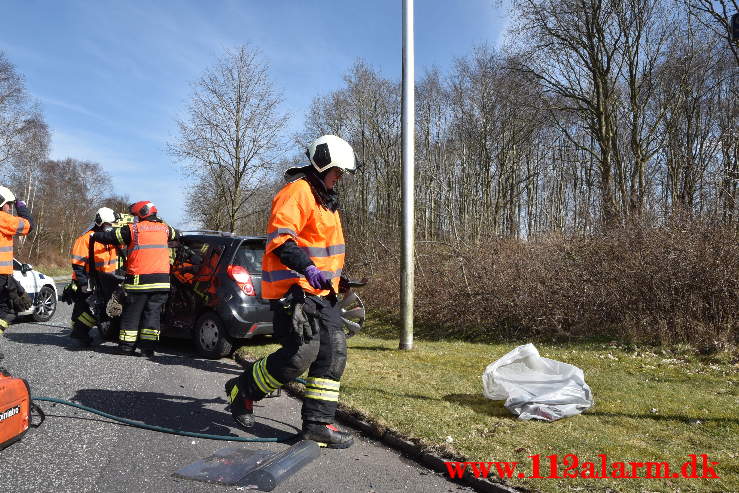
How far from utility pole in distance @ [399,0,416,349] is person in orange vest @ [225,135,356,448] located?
3790mm

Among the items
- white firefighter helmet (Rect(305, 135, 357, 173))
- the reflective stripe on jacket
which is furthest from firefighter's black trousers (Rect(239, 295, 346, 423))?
the reflective stripe on jacket

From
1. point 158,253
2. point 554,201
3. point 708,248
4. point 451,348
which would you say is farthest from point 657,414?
point 554,201

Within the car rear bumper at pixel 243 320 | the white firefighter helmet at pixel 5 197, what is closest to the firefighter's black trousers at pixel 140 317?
the car rear bumper at pixel 243 320

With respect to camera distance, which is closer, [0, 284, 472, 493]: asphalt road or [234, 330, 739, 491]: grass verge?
[0, 284, 472, 493]: asphalt road

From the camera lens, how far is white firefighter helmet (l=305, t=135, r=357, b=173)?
3.99m

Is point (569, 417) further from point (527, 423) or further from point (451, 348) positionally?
point (451, 348)

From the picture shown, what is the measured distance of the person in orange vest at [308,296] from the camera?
12.2 ft

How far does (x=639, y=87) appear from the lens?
17.9 metres

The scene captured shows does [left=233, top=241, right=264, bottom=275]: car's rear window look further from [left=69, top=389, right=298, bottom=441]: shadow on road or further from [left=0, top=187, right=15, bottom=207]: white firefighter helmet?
[left=0, top=187, right=15, bottom=207]: white firefighter helmet

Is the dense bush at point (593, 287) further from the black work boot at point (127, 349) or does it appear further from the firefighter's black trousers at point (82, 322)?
the firefighter's black trousers at point (82, 322)

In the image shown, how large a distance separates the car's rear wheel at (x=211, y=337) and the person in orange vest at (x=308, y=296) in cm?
303

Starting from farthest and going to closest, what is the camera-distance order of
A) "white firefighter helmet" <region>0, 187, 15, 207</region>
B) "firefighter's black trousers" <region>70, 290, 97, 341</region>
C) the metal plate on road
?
"firefighter's black trousers" <region>70, 290, 97, 341</region> → "white firefighter helmet" <region>0, 187, 15, 207</region> → the metal plate on road

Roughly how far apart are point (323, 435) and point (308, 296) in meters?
1.04

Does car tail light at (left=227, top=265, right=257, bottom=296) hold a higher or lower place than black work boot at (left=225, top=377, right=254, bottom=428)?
higher
